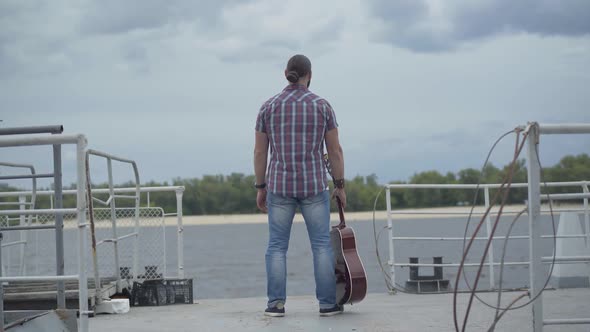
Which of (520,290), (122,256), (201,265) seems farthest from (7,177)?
(201,265)

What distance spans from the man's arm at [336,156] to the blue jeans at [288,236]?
0.10 meters

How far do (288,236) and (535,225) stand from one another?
5.61ft

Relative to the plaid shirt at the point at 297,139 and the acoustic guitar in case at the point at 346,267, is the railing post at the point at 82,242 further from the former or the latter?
the acoustic guitar in case at the point at 346,267

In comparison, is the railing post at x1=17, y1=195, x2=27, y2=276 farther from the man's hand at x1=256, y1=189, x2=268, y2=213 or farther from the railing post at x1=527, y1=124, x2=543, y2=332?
the railing post at x1=527, y1=124, x2=543, y2=332

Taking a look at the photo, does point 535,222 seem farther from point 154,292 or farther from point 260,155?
point 154,292

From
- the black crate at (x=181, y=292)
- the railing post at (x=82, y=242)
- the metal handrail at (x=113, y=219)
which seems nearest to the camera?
the railing post at (x=82, y=242)

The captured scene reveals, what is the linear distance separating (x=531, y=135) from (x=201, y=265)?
43.7 metres

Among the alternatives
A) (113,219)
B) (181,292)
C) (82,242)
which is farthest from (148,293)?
(82,242)

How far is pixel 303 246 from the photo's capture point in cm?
6588

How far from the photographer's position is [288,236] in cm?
475

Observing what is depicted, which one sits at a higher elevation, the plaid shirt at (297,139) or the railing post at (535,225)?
the plaid shirt at (297,139)

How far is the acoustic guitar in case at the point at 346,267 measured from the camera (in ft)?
15.9

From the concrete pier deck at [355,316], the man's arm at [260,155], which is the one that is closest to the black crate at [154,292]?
the concrete pier deck at [355,316]

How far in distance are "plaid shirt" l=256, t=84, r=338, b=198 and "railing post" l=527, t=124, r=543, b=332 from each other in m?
1.48
